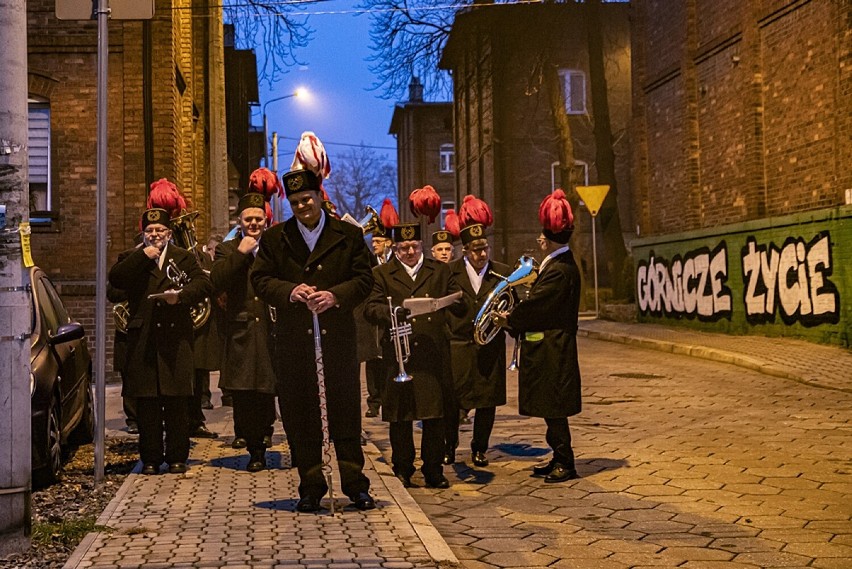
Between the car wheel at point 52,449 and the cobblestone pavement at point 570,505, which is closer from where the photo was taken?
the cobblestone pavement at point 570,505

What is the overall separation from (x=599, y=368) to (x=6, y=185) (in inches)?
497

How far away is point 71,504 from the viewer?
7648mm

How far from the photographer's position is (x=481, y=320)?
8.87 meters

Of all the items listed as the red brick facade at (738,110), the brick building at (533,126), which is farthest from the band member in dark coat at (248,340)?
the brick building at (533,126)

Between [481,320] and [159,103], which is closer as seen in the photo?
[481,320]

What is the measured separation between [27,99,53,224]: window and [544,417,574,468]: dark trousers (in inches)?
427

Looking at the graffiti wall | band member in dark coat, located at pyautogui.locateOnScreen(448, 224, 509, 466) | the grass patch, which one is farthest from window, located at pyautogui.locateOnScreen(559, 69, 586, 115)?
the grass patch

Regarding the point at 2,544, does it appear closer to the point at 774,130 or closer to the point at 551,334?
the point at 551,334

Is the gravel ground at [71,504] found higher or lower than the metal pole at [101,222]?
lower

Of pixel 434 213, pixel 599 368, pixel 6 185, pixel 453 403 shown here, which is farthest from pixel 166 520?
pixel 599 368

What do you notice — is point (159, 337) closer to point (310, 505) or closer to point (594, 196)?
point (310, 505)

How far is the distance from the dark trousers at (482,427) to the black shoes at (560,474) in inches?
31.5

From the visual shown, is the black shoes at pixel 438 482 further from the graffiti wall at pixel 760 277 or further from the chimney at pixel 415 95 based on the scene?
the chimney at pixel 415 95

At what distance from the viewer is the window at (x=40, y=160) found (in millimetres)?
17188
